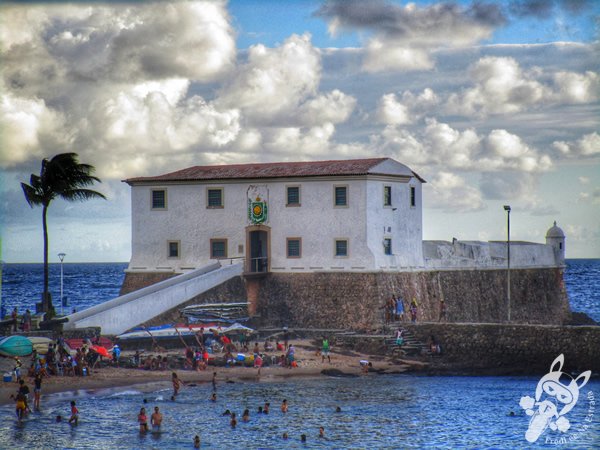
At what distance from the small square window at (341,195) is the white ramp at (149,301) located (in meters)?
6.62

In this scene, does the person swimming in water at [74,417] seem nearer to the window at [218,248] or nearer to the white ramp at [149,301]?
the white ramp at [149,301]

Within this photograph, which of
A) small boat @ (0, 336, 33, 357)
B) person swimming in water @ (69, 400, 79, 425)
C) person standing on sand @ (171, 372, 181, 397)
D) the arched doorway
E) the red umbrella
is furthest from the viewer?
Answer: the arched doorway

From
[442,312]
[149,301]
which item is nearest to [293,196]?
[149,301]

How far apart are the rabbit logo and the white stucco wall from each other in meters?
11.4

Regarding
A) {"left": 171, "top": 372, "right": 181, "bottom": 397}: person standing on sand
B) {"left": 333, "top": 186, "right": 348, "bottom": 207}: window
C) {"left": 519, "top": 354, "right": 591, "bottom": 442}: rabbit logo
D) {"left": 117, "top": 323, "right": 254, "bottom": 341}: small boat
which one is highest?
{"left": 333, "top": 186, "right": 348, "bottom": 207}: window

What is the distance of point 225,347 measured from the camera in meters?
54.1

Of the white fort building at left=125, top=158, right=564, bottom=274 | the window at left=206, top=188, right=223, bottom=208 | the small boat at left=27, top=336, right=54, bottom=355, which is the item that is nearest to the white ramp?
the small boat at left=27, top=336, right=54, bottom=355

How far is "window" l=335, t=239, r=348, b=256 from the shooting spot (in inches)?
2295

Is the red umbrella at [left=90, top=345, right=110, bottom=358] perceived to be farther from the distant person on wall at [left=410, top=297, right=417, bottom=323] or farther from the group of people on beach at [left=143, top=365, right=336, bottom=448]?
the distant person on wall at [left=410, top=297, right=417, bottom=323]

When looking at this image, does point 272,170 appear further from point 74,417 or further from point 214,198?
point 74,417

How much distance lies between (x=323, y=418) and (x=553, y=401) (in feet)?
42.1

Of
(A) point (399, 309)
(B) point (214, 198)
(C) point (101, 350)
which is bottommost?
(C) point (101, 350)

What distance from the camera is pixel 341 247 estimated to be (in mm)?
58438

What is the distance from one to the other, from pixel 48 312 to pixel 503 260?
97.6 ft
